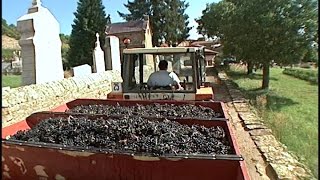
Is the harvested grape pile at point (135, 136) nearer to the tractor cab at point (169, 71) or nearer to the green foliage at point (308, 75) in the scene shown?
the green foliage at point (308, 75)

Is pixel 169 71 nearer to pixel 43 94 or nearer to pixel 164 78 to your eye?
pixel 164 78

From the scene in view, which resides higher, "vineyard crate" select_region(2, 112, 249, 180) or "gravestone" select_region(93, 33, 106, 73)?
"gravestone" select_region(93, 33, 106, 73)

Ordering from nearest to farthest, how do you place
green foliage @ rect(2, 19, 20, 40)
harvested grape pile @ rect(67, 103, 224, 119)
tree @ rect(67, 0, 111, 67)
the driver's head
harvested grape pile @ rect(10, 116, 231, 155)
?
harvested grape pile @ rect(10, 116, 231, 155) → green foliage @ rect(2, 19, 20, 40) → harvested grape pile @ rect(67, 103, 224, 119) → the driver's head → tree @ rect(67, 0, 111, 67)

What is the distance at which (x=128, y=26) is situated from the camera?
3528 centimetres

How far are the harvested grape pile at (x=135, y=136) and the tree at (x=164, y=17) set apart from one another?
125 ft

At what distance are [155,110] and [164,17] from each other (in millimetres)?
39228

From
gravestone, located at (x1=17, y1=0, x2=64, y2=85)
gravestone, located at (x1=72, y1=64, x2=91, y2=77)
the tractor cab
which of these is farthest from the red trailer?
gravestone, located at (x1=72, y1=64, x2=91, y2=77)

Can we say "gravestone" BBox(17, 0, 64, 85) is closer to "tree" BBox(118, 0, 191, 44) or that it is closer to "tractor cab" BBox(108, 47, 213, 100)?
"tractor cab" BBox(108, 47, 213, 100)

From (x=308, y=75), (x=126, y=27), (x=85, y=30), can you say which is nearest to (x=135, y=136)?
(x=308, y=75)

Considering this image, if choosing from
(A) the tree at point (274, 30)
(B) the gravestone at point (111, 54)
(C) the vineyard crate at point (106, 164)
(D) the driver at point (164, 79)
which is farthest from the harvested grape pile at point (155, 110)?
(A) the tree at point (274, 30)

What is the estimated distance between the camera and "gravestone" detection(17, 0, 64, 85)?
7082 millimetres

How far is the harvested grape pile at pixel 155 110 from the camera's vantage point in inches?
167

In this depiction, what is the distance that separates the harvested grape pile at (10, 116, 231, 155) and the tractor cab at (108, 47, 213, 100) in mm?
1765

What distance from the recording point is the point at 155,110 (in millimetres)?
4465
